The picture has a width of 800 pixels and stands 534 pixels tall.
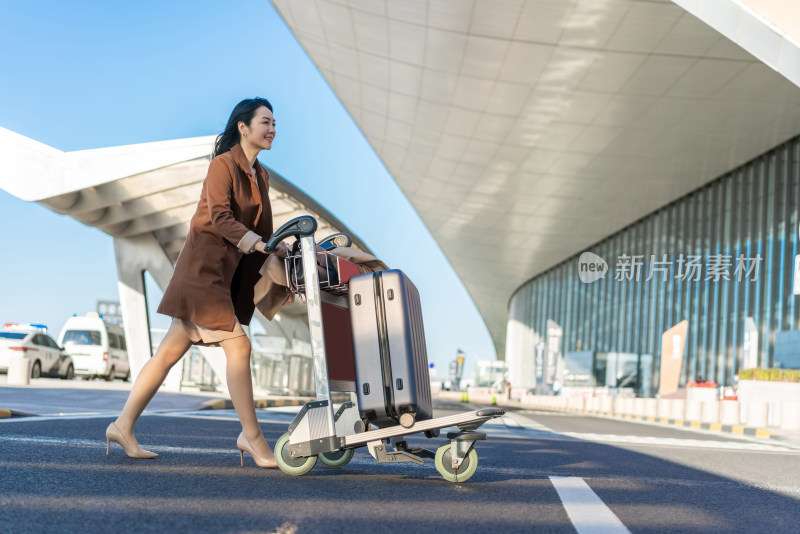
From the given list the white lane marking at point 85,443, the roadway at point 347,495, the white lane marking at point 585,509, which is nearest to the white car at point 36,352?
the white lane marking at point 85,443

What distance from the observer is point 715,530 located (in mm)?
2529

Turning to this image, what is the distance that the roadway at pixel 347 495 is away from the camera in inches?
86.6

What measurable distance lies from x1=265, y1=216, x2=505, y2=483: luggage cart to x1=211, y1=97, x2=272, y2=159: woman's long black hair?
709mm

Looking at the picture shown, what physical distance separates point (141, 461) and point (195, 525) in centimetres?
157

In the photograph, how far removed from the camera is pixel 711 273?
97.1ft

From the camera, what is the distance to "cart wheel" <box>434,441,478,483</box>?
340cm

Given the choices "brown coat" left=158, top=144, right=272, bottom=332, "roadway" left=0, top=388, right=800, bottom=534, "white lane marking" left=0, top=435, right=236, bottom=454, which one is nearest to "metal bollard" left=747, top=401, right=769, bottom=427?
"roadway" left=0, top=388, right=800, bottom=534

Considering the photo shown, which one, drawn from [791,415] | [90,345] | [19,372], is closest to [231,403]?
[19,372]

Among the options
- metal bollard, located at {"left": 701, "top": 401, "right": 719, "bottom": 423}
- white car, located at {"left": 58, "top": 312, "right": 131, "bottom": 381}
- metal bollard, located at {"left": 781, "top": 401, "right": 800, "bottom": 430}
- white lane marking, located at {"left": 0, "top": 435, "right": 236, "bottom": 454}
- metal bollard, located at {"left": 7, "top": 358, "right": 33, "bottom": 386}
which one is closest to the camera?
white lane marking, located at {"left": 0, "top": 435, "right": 236, "bottom": 454}

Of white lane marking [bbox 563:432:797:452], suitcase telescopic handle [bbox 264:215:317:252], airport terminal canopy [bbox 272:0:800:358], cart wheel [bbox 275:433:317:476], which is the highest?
airport terminal canopy [bbox 272:0:800:358]

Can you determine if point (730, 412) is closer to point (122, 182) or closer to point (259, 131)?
point (122, 182)

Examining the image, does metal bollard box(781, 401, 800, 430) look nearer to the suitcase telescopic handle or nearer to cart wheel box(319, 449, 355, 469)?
cart wheel box(319, 449, 355, 469)

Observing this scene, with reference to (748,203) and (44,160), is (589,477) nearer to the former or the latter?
(44,160)

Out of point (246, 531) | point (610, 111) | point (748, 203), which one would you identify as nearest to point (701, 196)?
point (748, 203)
